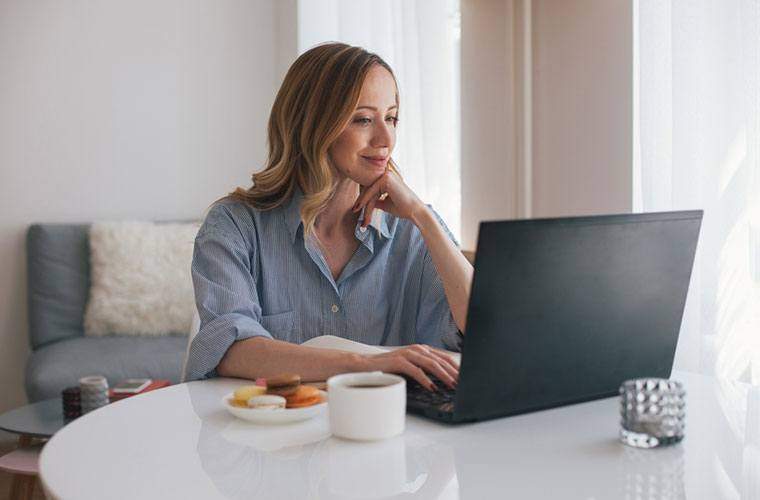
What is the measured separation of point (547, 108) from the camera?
2.97m

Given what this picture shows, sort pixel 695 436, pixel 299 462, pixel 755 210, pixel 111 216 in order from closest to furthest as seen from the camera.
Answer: pixel 299 462 → pixel 695 436 → pixel 755 210 → pixel 111 216

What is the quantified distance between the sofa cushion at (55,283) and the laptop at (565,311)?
10.3 feet

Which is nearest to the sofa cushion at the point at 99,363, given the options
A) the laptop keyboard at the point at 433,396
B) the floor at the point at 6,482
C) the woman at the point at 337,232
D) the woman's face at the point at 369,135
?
the floor at the point at 6,482

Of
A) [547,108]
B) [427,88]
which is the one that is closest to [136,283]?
[427,88]

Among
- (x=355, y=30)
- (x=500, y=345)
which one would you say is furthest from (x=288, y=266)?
(x=355, y=30)

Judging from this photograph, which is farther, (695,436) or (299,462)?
(695,436)

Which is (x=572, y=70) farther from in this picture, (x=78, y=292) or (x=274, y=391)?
(x=78, y=292)

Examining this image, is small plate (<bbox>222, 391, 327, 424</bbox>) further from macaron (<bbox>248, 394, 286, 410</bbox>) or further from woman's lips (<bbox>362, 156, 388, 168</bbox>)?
woman's lips (<bbox>362, 156, 388, 168</bbox>)

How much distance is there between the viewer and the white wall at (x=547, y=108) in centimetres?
268

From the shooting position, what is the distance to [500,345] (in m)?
1.04

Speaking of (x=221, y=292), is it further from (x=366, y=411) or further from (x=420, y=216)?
(x=366, y=411)

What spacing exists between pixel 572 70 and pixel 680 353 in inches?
38.1

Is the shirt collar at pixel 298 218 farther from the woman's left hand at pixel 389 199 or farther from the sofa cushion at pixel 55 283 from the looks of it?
the sofa cushion at pixel 55 283

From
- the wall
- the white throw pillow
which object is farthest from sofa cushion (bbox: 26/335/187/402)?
the wall
